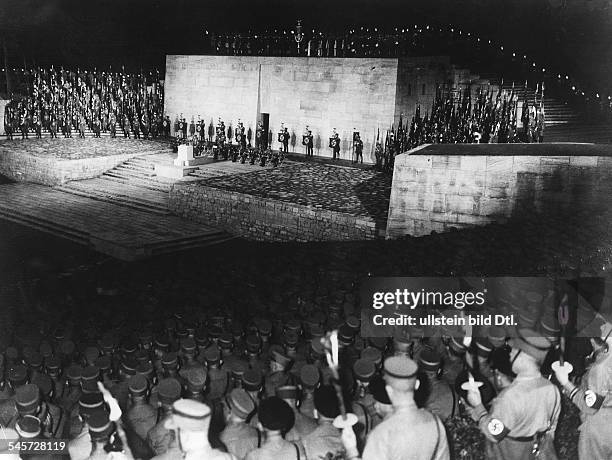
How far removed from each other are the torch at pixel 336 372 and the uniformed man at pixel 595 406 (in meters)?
1.90

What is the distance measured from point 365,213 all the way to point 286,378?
7.37 metres

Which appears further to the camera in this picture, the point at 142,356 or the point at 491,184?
the point at 491,184

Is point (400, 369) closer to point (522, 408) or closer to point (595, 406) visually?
point (522, 408)

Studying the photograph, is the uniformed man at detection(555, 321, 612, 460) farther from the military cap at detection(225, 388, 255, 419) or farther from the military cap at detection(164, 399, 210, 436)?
the military cap at detection(164, 399, 210, 436)

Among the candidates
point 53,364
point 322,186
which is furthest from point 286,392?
point 322,186

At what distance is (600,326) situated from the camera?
223 inches

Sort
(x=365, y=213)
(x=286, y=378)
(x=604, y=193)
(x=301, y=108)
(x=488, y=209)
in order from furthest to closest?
1. (x=301, y=108)
2. (x=365, y=213)
3. (x=488, y=209)
4. (x=604, y=193)
5. (x=286, y=378)

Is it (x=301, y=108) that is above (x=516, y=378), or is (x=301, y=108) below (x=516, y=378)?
above

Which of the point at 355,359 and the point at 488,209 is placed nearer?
the point at 355,359

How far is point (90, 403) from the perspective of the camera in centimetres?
405

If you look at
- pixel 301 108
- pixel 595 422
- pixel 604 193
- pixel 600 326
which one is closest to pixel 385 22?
pixel 301 108

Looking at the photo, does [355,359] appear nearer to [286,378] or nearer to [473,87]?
[286,378]

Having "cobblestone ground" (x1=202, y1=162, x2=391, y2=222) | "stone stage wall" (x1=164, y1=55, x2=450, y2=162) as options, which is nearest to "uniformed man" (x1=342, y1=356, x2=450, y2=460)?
"cobblestone ground" (x1=202, y1=162, x2=391, y2=222)

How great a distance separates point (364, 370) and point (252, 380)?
869mm
